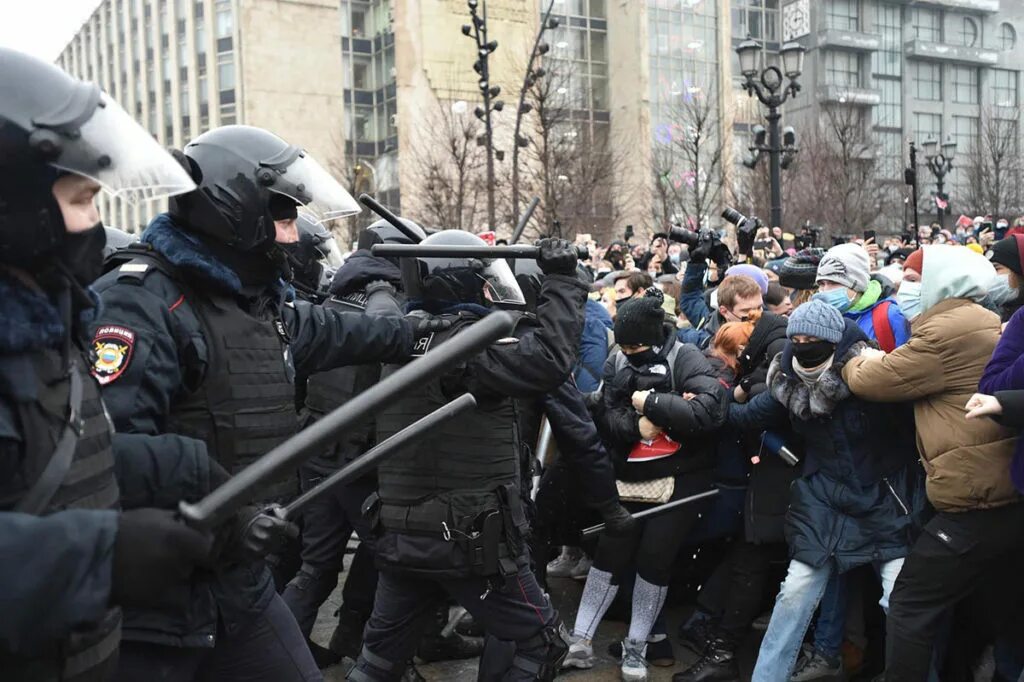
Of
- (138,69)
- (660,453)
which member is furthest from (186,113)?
(660,453)

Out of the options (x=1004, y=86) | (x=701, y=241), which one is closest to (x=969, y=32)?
(x=1004, y=86)

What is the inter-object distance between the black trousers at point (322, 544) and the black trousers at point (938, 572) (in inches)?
99.6

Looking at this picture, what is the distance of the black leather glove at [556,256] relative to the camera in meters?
3.75

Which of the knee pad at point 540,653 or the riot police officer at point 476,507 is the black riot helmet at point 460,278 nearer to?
the riot police officer at point 476,507

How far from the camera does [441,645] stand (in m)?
5.46

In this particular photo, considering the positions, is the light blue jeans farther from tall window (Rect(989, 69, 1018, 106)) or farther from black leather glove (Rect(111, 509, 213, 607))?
tall window (Rect(989, 69, 1018, 106))

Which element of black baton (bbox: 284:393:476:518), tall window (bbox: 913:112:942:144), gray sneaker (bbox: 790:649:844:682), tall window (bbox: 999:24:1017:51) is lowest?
gray sneaker (bbox: 790:649:844:682)

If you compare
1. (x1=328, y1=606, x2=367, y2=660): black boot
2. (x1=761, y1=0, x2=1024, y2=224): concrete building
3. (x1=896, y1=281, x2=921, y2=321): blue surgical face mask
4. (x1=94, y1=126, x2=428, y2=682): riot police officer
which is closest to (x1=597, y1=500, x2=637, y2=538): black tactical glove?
(x1=328, y1=606, x2=367, y2=660): black boot

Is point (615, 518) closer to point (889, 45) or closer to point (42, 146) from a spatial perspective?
point (42, 146)

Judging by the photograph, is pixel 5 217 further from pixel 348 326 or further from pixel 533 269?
pixel 533 269

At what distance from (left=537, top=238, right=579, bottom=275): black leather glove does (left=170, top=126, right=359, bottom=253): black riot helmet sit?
88 centimetres

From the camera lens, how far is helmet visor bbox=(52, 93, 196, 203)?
1.98m

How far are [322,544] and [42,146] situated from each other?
356 centimetres

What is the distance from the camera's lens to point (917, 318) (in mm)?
4098
